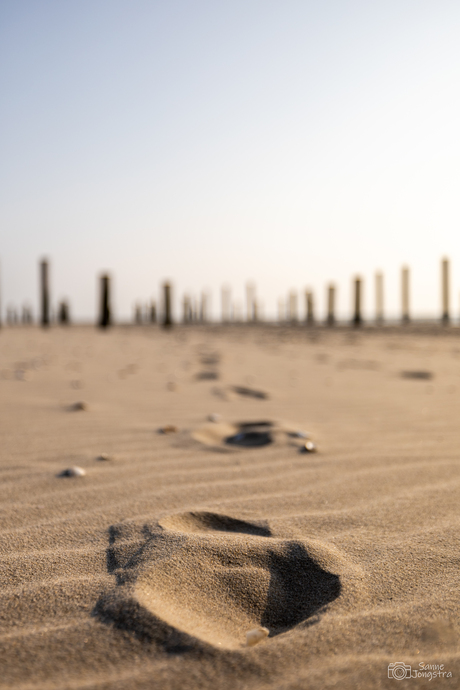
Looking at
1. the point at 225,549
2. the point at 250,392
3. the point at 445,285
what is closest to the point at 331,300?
the point at 445,285

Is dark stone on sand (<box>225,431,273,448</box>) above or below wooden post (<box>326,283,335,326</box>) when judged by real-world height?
below

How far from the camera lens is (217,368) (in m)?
4.86

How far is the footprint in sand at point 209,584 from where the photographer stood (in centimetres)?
87

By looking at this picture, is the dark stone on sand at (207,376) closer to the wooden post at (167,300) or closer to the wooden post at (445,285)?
the wooden post at (167,300)

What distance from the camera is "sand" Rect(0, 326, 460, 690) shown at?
0.78 meters

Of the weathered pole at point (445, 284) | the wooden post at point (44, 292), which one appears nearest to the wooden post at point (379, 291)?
the weathered pole at point (445, 284)

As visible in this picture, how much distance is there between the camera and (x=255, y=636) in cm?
85

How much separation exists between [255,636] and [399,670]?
0.24 meters

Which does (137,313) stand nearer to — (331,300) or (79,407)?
(331,300)

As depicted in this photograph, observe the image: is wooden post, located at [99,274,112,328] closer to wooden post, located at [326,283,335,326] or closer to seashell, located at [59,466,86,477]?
seashell, located at [59,466,86,477]

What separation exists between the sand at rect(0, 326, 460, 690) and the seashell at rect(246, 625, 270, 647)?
0.06 feet

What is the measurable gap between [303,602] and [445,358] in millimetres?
6334

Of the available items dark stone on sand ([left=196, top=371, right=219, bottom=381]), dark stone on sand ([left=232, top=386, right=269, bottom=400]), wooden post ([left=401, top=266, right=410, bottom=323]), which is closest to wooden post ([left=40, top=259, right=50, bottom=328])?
dark stone on sand ([left=196, top=371, right=219, bottom=381])

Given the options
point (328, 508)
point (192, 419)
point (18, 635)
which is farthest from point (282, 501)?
point (192, 419)
